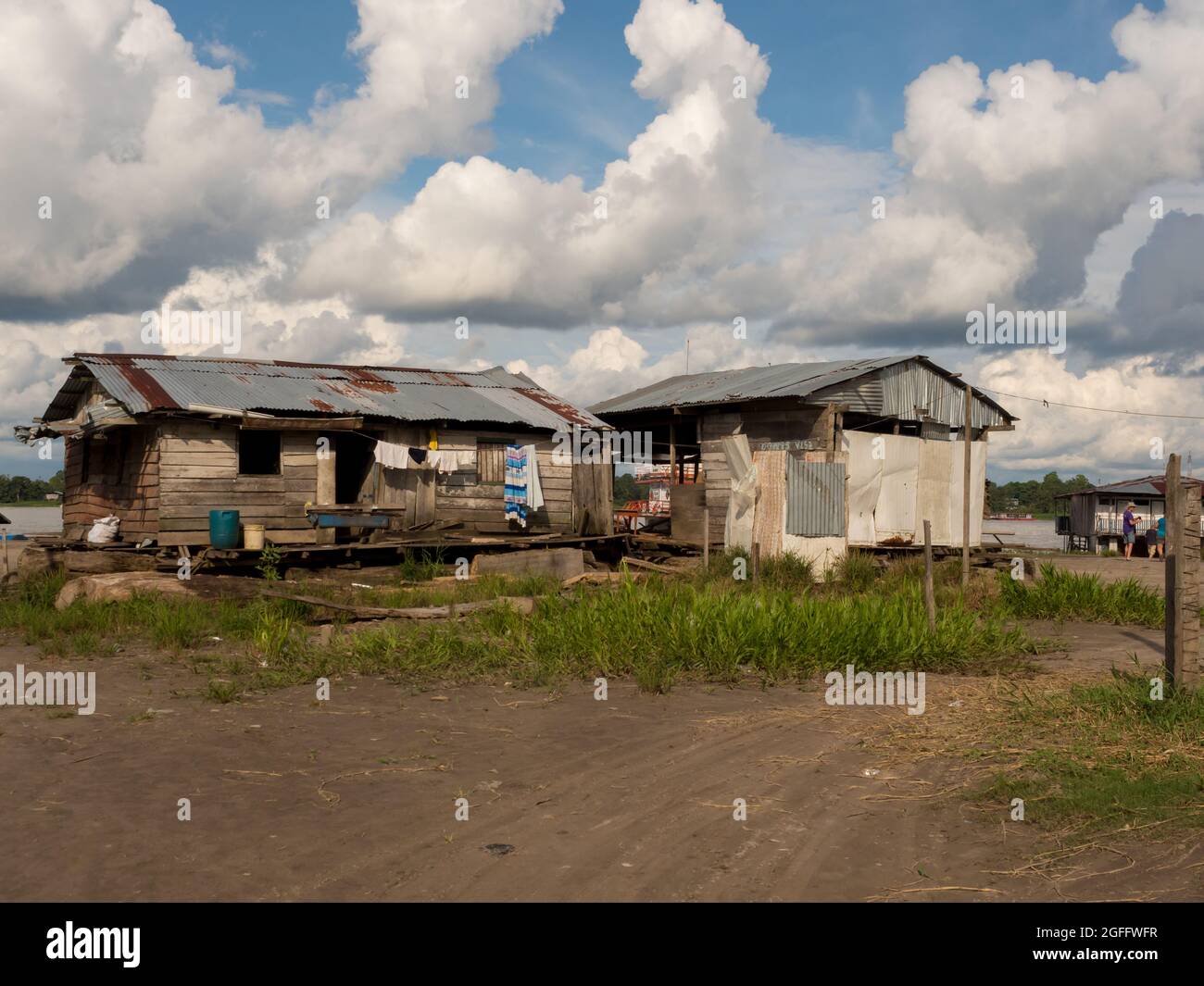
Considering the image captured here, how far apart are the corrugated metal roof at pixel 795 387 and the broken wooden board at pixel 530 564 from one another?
16.1 feet

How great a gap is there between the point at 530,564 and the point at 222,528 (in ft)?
16.9

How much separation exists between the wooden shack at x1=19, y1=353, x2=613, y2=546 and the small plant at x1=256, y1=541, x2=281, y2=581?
23.7 inches

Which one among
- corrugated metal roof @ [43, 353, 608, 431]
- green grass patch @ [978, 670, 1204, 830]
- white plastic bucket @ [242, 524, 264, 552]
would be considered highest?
corrugated metal roof @ [43, 353, 608, 431]

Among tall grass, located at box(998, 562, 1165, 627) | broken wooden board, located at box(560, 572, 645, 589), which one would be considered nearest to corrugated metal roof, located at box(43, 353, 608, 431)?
broken wooden board, located at box(560, 572, 645, 589)

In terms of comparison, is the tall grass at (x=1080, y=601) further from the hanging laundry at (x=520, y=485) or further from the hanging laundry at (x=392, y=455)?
the hanging laundry at (x=392, y=455)

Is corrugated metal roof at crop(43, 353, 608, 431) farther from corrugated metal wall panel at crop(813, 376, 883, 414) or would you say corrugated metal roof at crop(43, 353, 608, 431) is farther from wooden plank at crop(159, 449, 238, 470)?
corrugated metal wall panel at crop(813, 376, 883, 414)

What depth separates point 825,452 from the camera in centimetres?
1738

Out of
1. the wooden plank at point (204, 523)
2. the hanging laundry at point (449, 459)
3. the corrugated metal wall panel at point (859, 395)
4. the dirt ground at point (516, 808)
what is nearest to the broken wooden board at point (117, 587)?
the wooden plank at point (204, 523)

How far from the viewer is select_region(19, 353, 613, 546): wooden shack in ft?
54.1

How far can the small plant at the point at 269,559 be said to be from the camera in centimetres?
1566

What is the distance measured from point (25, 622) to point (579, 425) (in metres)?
11.3

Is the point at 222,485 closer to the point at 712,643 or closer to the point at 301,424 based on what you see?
the point at 301,424

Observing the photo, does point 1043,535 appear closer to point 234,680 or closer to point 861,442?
point 861,442
